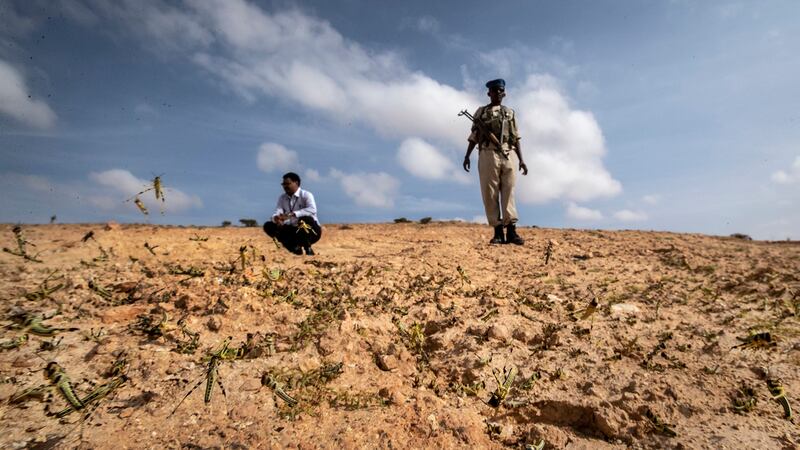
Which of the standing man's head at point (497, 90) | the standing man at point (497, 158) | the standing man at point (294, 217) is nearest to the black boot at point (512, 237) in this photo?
the standing man at point (497, 158)

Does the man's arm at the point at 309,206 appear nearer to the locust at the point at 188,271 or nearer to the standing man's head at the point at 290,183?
the standing man's head at the point at 290,183

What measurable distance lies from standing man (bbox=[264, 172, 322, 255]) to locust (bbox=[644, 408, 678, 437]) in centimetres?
443

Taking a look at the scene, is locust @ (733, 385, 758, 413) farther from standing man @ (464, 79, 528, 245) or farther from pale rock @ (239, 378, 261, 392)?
standing man @ (464, 79, 528, 245)

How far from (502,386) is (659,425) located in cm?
70

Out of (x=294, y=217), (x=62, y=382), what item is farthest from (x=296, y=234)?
(x=62, y=382)

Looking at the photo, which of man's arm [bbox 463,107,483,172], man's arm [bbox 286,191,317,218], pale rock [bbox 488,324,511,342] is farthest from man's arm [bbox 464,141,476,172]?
pale rock [bbox 488,324,511,342]

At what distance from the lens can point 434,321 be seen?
116 inches

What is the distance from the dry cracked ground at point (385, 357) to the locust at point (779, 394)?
1 cm

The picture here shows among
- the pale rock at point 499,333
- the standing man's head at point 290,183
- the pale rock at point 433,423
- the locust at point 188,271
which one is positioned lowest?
the pale rock at point 433,423

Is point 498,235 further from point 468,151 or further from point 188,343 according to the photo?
point 188,343

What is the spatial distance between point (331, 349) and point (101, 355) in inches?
47.5

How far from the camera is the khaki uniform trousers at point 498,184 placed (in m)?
5.89

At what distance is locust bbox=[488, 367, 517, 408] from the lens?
2188mm

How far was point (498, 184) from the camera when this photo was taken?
595 cm
